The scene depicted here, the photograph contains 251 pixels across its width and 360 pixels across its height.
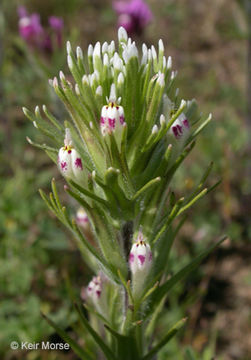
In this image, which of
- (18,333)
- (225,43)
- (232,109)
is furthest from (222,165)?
(225,43)

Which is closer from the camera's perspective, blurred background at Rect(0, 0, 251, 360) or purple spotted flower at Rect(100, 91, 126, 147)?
purple spotted flower at Rect(100, 91, 126, 147)

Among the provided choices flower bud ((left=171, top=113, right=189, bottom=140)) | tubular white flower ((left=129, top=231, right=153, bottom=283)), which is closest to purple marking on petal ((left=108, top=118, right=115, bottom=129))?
flower bud ((left=171, top=113, right=189, bottom=140))

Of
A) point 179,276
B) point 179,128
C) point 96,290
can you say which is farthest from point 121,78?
point 96,290

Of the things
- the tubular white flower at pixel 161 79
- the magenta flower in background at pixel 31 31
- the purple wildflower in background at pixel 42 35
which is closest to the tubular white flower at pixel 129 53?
the tubular white flower at pixel 161 79

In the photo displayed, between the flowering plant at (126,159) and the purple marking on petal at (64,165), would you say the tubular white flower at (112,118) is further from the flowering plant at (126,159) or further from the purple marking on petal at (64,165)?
the purple marking on petal at (64,165)

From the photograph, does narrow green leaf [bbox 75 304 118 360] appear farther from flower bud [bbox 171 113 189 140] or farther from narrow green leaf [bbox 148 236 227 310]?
flower bud [bbox 171 113 189 140]

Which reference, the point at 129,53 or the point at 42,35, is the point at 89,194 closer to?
the point at 129,53

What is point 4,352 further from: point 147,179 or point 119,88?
point 119,88
